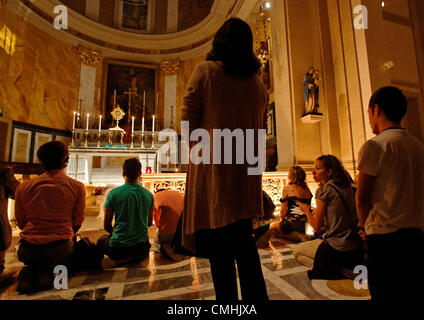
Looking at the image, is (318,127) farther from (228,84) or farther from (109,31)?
(109,31)

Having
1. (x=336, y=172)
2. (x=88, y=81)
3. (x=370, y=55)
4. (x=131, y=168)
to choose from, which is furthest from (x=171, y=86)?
(x=336, y=172)

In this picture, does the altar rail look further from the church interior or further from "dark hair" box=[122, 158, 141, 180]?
"dark hair" box=[122, 158, 141, 180]

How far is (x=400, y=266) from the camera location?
1.12m

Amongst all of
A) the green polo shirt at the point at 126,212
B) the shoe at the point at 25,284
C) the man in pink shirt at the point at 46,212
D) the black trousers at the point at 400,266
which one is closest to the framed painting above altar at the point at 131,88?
the green polo shirt at the point at 126,212

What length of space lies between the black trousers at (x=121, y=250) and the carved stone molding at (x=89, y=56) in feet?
34.6

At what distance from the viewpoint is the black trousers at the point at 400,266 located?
3.66ft

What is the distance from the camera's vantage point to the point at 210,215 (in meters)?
1.01

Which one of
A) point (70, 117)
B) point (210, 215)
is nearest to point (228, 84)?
point (210, 215)

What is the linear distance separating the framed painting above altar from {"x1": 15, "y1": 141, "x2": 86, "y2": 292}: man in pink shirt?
8.89 metres

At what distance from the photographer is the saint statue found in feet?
16.3

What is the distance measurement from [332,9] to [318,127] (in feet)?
9.62

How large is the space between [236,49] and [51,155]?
183 cm

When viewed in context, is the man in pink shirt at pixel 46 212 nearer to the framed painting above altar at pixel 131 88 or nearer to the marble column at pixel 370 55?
the marble column at pixel 370 55

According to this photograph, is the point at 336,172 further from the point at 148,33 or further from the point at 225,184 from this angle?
the point at 148,33
